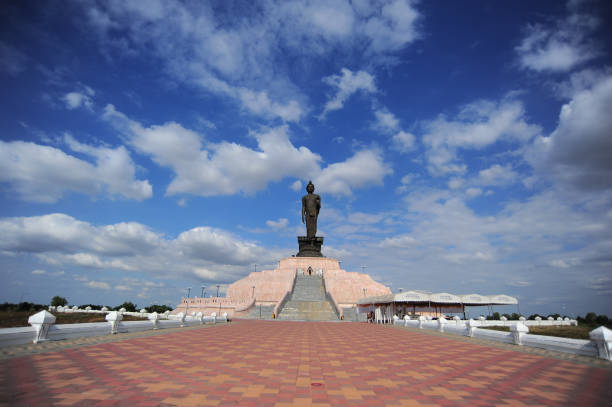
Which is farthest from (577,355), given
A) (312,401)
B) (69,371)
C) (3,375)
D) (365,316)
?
(365,316)

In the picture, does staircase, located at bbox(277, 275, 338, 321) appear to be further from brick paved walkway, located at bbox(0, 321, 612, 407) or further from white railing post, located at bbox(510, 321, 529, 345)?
brick paved walkway, located at bbox(0, 321, 612, 407)

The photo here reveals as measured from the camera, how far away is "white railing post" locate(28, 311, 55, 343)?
342 inches

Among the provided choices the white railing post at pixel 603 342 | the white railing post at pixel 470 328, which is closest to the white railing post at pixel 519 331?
the white railing post at pixel 603 342

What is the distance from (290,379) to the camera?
5.86 meters

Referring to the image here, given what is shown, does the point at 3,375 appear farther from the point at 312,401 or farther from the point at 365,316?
the point at 365,316

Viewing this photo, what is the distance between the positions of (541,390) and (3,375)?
924 centimetres

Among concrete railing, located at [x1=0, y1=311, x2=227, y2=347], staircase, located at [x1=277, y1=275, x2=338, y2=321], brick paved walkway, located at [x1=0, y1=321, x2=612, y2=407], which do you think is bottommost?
brick paved walkway, located at [x1=0, y1=321, x2=612, y2=407]

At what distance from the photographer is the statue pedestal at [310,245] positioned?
51019 millimetres

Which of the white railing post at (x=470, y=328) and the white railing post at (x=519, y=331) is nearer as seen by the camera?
the white railing post at (x=519, y=331)

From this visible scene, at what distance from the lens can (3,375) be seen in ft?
17.8

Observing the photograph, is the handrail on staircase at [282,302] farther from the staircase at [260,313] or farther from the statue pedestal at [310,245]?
the statue pedestal at [310,245]

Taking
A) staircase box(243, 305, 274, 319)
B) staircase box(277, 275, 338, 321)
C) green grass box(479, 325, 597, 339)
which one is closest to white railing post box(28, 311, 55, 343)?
green grass box(479, 325, 597, 339)

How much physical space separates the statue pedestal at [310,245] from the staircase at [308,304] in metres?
11.2

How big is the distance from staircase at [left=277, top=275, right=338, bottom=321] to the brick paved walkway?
69.3 feet
